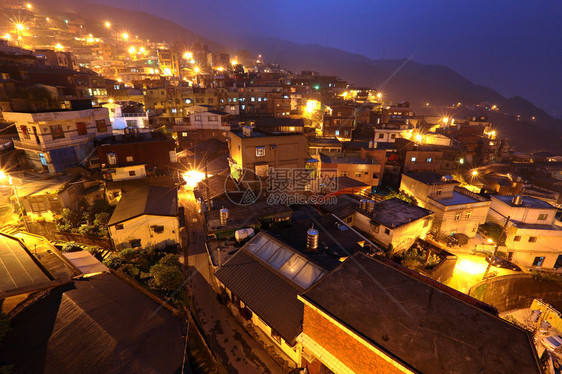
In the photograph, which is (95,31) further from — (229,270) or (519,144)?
(519,144)

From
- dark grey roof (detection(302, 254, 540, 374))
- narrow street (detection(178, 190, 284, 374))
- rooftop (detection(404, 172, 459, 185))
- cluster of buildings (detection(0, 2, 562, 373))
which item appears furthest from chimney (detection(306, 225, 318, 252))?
rooftop (detection(404, 172, 459, 185))

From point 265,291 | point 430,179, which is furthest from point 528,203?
point 265,291

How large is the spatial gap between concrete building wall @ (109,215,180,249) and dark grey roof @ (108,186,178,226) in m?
0.51

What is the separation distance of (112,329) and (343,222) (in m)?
19.0

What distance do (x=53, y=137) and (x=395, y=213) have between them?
40.2 meters

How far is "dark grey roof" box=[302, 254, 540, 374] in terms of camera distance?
866cm

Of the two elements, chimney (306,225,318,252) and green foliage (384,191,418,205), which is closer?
chimney (306,225,318,252)

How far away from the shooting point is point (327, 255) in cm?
1809

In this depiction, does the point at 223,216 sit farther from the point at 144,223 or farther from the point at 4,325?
the point at 4,325

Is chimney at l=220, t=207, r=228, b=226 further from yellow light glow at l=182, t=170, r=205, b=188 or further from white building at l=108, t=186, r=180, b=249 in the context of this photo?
yellow light glow at l=182, t=170, r=205, b=188

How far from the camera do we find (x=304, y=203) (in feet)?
96.9

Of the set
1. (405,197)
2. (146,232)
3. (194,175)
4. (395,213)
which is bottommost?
(405,197)

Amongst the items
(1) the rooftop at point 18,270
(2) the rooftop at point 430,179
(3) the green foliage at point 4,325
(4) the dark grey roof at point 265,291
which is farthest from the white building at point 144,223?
(2) the rooftop at point 430,179

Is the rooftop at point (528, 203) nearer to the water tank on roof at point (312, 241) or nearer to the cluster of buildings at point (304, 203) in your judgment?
the cluster of buildings at point (304, 203)
